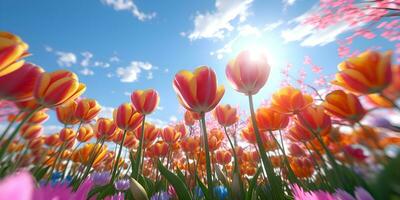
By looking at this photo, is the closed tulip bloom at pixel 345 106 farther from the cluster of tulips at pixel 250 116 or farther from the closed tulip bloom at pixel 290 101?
the closed tulip bloom at pixel 290 101

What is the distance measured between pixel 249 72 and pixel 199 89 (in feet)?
0.97

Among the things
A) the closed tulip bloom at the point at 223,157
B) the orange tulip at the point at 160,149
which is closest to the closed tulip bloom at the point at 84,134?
the orange tulip at the point at 160,149

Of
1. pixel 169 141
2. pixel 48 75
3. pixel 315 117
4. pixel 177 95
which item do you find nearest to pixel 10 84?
pixel 48 75

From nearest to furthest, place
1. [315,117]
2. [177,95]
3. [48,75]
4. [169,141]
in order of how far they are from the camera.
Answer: [48,75] → [177,95] → [315,117] → [169,141]

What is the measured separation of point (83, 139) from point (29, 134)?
0.49 m

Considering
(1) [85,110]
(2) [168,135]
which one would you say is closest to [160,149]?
(2) [168,135]

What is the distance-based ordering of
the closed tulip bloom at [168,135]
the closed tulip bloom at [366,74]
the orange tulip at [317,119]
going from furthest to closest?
the closed tulip bloom at [168,135] → the orange tulip at [317,119] → the closed tulip bloom at [366,74]

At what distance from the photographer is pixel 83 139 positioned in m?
2.47

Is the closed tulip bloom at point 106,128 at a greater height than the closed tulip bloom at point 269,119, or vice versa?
the closed tulip bloom at point 106,128

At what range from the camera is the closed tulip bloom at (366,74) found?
1.07 meters

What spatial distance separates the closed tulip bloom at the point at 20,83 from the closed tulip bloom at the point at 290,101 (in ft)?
4.46

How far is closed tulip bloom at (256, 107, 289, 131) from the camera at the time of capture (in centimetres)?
182

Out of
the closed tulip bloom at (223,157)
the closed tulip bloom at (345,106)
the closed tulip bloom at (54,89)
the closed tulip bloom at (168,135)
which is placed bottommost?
the closed tulip bloom at (345,106)

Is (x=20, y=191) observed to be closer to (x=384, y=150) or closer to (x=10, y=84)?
(x=384, y=150)
